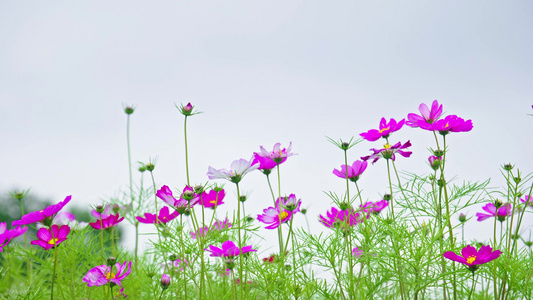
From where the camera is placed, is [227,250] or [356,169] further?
[356,169]

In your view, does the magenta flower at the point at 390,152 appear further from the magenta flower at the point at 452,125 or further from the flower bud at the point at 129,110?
the flower bud at the point at 129,110

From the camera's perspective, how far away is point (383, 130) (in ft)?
3.35

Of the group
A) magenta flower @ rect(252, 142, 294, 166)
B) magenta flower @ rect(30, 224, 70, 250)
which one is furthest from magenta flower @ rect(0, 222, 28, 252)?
magenta flower @ rect(252, 142, 294, 166)

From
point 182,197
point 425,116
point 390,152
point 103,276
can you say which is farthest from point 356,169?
point 103,276

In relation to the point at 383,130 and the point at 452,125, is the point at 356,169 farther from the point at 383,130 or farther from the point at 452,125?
the point at 452,125

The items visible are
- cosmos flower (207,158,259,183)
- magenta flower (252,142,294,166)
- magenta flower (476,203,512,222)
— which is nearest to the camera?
cosmos flower (207,158,259,183)

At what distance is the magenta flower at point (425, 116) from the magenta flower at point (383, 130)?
0.03 meters

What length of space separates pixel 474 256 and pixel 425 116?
13.9 inches

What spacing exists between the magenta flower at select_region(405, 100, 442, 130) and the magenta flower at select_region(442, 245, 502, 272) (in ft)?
1.04

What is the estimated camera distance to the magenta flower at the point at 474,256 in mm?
774

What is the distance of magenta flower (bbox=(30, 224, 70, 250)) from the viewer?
918mm

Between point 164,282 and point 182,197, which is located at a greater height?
point 182,197

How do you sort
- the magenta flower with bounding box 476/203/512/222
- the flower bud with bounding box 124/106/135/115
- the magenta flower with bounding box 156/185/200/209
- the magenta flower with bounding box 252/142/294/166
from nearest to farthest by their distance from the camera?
the magenta flower with bounding box 156/185/200/209, the magenta flower with bounding box 252/142/294/166, the magenta flower with bounding box 476/203/512/222, the flower bud with bounding box 124/106/135/115

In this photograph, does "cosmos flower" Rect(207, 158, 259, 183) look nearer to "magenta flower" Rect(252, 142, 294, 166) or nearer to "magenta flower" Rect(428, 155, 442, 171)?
"magenta flower" Rect(252, 142, 294, 166)
